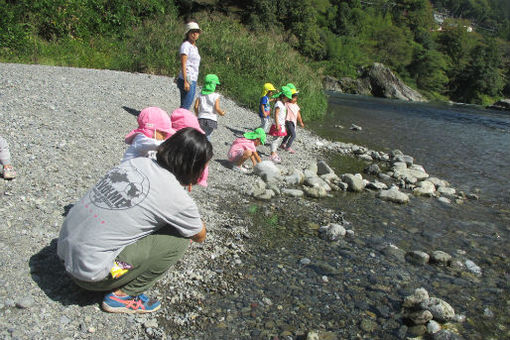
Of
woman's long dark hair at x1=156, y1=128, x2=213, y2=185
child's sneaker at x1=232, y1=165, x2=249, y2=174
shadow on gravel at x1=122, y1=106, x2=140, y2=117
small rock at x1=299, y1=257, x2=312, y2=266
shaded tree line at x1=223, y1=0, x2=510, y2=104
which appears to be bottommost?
child's sneaker at x1=232, y1=165, x2=249, y2=174

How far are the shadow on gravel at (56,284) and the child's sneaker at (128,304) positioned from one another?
16cm

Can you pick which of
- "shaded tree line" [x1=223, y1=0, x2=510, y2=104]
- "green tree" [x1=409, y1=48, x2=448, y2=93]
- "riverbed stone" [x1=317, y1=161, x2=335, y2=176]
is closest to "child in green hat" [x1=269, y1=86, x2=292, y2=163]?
"riverbed stone" [x1=317, y1=161, x2=335, y2=176]

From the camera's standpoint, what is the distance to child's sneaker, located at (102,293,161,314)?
9.69ft

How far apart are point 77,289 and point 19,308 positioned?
43 cm

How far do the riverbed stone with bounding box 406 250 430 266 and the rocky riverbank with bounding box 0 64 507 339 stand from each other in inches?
0.5

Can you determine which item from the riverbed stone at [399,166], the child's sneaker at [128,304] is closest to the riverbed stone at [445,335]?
the child's sneaker at [128,304]

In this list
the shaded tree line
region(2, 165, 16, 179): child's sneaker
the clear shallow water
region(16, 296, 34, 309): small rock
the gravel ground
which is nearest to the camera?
region(16, 296, 34, 309): small rock

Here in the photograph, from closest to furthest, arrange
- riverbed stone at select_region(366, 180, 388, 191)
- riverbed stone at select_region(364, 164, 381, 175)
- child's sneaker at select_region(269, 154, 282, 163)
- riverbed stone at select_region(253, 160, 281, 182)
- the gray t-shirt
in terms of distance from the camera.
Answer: the gray t-shirt → riverbed stone at select_region(253, 160, 281, 182) → riverbed stone at select_region(366, 180, 388, 191) → child's sneaker at select_region(269, 154, 282, 163) → riverbed stone at select_region(364, 164, 381, 175)

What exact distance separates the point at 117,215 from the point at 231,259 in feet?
6.42

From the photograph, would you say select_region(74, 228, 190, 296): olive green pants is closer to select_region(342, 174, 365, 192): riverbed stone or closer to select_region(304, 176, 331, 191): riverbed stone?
select_region(304, 176, 331, 191): riverbed stone

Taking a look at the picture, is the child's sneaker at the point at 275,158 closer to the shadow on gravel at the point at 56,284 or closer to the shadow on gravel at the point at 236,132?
the shadow on gravel at the point at 236,132

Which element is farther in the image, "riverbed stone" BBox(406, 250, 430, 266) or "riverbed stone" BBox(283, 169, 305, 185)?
"riverbed stone" BBox(283, 169, 305, 185)

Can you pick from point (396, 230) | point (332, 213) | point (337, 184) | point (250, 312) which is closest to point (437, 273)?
point (396, 230)

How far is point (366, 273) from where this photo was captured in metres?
4.51
